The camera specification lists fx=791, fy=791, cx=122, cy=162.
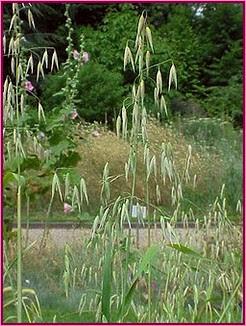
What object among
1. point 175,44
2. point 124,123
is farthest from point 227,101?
point 124,123

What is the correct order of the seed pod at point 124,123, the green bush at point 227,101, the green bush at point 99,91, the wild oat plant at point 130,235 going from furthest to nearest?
the green bush at point 227,101 → the green bush at point 99,91 → the seed pod at point 124,123 → the wild oat plant at point 130,235

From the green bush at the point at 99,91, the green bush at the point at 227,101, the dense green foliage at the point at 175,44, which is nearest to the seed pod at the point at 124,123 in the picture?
the dense green foliage at the point at 175,44

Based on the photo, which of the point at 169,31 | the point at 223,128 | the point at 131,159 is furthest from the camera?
the point at 169,31

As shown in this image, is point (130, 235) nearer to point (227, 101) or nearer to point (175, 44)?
point (175, 44)

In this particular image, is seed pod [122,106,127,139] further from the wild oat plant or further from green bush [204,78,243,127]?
green bush [204,78,243,127]

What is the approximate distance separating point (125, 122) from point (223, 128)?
6528 mm

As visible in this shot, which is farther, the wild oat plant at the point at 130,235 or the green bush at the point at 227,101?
the green bush at the point at 227,101

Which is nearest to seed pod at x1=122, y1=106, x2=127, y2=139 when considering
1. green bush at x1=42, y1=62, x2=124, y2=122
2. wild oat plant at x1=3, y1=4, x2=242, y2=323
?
wild oat plant at x1=3, y1=4, x2=242, y2=323

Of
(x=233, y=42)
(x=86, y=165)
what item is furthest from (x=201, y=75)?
(x=86, y=165)

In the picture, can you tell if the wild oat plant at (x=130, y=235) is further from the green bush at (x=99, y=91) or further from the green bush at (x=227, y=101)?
the green bush at (x=227, y=101)

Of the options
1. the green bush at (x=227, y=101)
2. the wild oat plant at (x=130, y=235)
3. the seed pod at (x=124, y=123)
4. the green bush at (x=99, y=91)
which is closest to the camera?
the wild oat plant at (x=130, y=235)

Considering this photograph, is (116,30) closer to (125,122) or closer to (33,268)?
(33,268)

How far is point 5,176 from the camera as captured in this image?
3.66 ft

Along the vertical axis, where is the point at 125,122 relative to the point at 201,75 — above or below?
below
